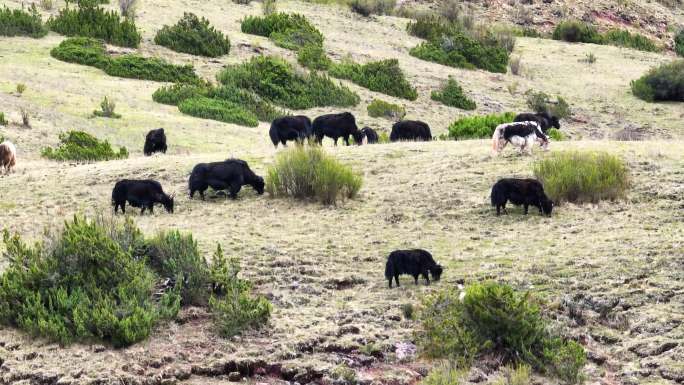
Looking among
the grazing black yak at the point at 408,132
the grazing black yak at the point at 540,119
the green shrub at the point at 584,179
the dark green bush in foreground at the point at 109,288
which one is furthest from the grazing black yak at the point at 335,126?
the dark green bush in foreground at the point at 109,288

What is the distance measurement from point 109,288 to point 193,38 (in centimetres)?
2523

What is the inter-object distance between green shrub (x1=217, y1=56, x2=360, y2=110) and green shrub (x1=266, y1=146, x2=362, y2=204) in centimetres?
1540

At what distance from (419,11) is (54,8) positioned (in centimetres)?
2024

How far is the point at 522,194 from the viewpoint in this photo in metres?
14.9

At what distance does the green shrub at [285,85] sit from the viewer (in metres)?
32.5

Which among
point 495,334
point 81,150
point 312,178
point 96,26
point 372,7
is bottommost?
point 81,150

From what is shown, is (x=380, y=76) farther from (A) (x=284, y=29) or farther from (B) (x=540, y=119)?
(B) (x=540, y=119)

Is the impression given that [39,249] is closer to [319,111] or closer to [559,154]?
[559,154]

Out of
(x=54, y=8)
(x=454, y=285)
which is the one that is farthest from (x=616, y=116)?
(x=454, y=285)

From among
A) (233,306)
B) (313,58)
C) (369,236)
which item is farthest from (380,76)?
(233,306)

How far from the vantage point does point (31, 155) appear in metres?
22.4

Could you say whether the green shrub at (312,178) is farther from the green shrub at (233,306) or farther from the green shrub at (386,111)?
the green shrub at (386,111)

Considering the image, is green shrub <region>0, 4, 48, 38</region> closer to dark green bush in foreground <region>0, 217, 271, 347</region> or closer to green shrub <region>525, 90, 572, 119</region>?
green shrub <region>525, 90, 572, 119</region>

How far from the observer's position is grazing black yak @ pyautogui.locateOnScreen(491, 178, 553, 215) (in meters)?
14.9
